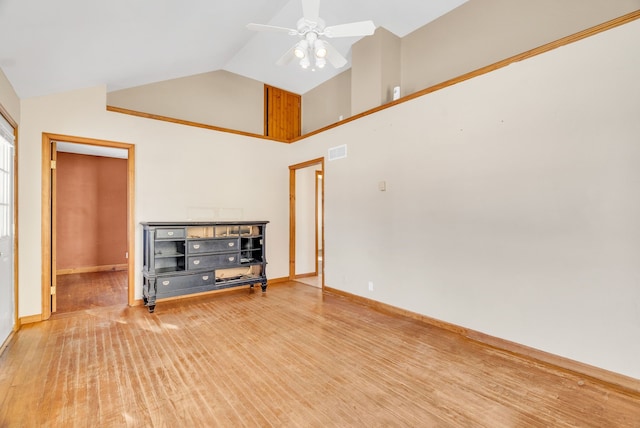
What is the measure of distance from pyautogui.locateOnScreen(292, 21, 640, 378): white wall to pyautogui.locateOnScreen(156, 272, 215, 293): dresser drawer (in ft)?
7.89

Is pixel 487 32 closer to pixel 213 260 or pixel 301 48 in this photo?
pixel 301 48

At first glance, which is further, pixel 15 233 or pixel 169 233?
pixel 169 233

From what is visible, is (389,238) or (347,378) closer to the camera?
(347,378)

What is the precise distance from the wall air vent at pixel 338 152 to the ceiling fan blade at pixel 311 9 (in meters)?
2.12

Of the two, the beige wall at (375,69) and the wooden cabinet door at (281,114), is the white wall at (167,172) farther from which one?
the beige wall at (375,69)

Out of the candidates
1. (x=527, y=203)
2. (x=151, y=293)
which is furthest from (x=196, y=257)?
(x=527, y=203)

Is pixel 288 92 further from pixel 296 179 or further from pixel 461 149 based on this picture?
pixel 461 149

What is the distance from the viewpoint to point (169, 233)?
4070mm

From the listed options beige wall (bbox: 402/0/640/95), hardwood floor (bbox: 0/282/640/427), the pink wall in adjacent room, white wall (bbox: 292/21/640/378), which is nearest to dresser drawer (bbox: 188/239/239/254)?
hardwood floor (bbox: 0/282/640/427)

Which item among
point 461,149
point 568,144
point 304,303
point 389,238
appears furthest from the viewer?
point 304,303

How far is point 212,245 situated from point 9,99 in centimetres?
263

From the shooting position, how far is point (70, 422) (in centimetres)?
179

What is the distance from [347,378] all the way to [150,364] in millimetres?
1668

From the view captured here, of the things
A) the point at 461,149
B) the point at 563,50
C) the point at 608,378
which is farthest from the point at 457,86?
the point at 608,378
